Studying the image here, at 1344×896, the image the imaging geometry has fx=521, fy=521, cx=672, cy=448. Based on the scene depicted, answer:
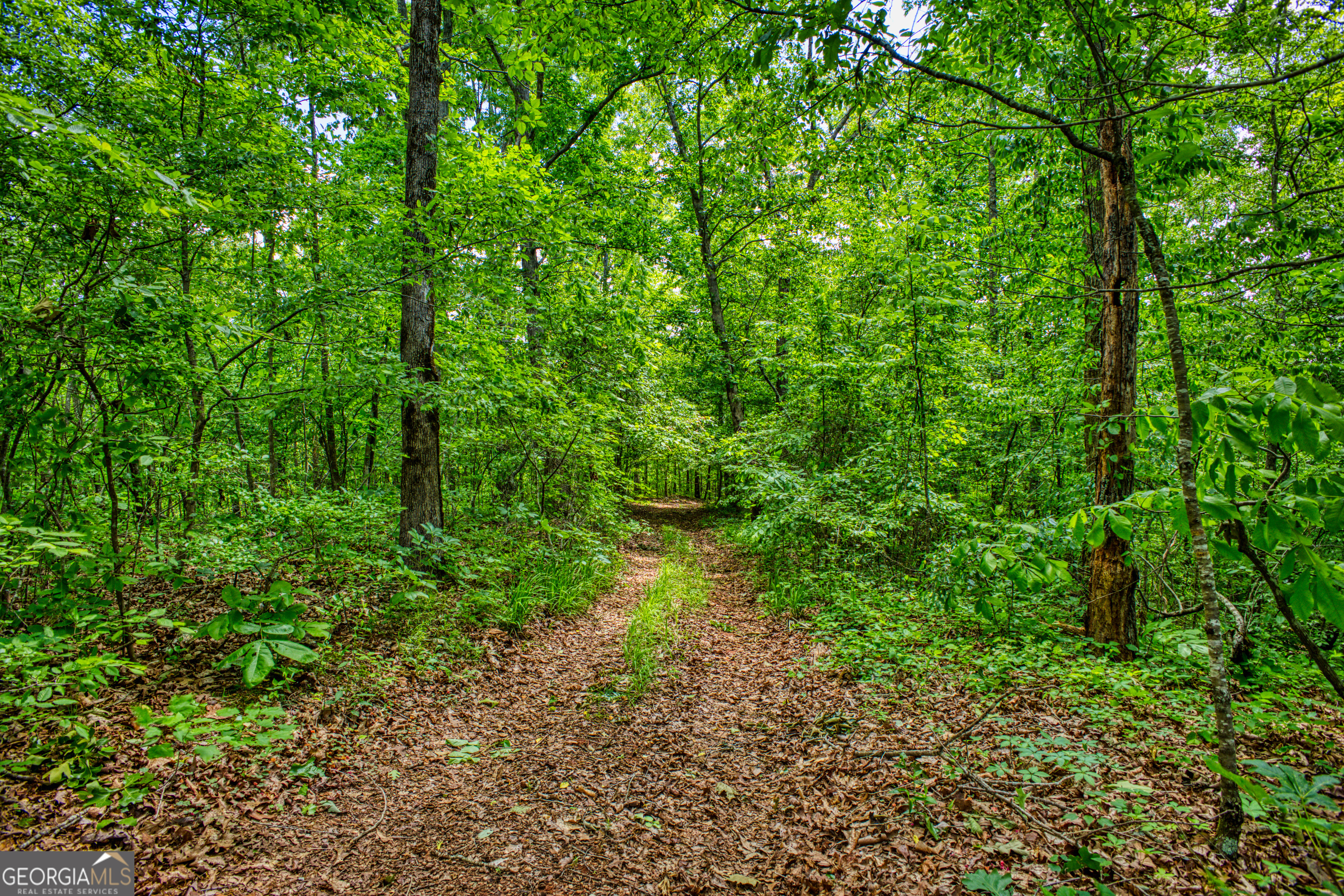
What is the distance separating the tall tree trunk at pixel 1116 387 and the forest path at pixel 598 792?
2.43m

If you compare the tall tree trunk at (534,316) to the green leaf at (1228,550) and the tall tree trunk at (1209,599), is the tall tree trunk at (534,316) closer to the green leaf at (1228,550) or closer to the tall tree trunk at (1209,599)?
the tall tree trunk at (1209,599)

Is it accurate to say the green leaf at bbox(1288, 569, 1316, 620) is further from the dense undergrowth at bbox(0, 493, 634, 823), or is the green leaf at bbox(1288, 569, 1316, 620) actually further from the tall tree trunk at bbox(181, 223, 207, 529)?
the tall tree trunk at bbox(181, 223, 207, 529)

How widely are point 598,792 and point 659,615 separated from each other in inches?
126

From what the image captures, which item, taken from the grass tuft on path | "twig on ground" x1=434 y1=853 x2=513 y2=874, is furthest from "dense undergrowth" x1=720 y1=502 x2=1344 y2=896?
"twig on ground" x1=434 y1=853 x2=513 y2=874

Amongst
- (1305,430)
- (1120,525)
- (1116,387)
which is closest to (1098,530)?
(1120,525)

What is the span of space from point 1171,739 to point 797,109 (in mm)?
5429

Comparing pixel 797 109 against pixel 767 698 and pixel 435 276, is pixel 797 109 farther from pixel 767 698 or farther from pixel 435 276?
pixel 767 698

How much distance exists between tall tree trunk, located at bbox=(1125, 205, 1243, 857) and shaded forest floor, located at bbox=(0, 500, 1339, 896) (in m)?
0.17

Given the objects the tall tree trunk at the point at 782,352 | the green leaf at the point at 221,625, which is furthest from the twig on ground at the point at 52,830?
the tall tree trunk at the point at 782,352

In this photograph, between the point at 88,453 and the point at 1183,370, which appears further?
the point at 88,453

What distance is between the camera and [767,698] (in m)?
4.73

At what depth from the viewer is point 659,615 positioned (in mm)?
6652

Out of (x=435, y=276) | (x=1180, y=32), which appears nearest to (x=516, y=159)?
(x=435, y=276)

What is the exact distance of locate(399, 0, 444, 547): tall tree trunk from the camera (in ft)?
19.0
